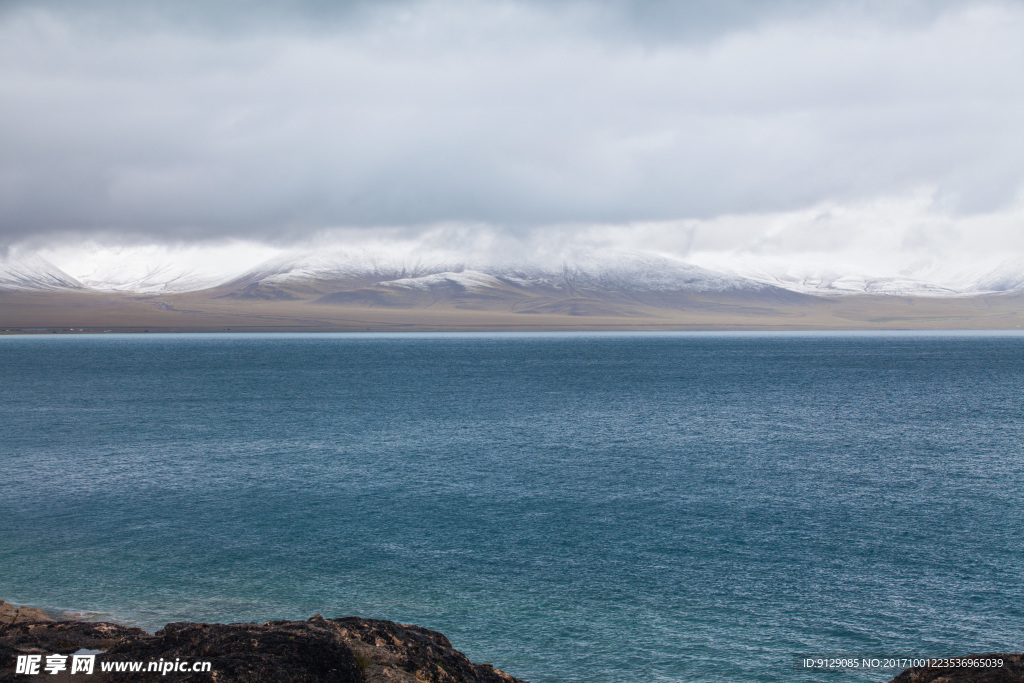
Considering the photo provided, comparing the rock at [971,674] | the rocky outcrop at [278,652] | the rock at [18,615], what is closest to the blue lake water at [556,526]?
the rock at [18,615]

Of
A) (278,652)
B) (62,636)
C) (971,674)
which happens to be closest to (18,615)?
(62,636)

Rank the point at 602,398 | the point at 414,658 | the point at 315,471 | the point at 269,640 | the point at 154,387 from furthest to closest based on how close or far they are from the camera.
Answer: the point at 154,387 → the point at 602,398 → the point at 315,471 → the point at 414,658 → the point at 269,640

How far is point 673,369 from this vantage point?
462ft

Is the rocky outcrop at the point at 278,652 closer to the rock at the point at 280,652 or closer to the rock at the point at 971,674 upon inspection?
the rock at the point at 280,652

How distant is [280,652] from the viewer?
557 inches

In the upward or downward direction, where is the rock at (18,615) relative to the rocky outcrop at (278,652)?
downward

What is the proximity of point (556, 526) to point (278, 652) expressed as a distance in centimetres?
2524

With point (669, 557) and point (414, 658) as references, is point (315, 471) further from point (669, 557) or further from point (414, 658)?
point (414, 658)

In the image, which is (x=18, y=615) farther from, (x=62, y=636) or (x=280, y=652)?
(x=280, y=652)

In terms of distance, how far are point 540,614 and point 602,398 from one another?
67095mm

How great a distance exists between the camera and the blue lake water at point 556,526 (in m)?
26.8

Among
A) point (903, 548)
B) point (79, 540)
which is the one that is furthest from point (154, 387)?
point (903, 548)

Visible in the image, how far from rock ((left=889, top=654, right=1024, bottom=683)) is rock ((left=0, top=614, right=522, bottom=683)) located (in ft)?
30.7

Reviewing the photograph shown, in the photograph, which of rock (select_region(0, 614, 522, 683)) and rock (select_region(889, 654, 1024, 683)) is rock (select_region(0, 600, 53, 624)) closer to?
rock (select_region(0, 614, 522, 683))
